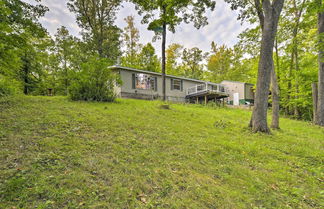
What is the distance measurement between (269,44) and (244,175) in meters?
5.15

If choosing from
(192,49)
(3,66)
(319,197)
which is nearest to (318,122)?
(319,197)

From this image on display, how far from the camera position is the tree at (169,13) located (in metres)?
11.2

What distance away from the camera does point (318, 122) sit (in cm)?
855

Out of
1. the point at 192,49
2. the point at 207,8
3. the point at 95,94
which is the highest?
the point at 192,49

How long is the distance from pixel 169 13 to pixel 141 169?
1214 cm

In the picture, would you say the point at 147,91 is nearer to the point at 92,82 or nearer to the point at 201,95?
the point at 201,95

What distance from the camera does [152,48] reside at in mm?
23688

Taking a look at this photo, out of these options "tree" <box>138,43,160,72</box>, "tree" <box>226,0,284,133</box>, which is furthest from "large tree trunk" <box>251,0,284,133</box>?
"tree" <box>138,43,160,72</box>

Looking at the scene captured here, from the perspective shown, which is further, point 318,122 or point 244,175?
point 318,122

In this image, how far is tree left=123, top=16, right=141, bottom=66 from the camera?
892 inches

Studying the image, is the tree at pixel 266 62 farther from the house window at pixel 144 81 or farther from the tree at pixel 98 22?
the tree at pixel 98 22

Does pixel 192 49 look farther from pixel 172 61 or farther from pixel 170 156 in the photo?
pixel 170 156

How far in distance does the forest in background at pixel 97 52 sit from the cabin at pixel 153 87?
6.41 ft

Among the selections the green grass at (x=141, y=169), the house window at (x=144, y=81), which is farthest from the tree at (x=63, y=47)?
the green grass at (x=141, y=169)
